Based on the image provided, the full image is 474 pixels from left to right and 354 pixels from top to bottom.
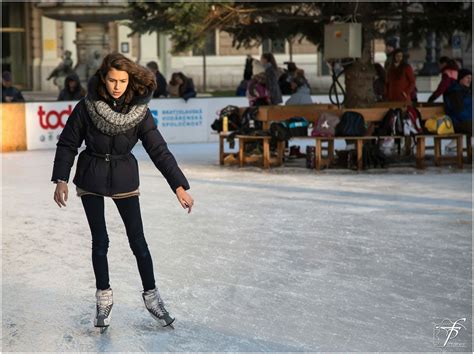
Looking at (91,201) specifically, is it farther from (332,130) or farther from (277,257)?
(332,130)

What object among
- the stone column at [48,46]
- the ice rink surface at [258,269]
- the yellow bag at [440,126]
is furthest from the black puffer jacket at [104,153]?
the stone column at [48,46]

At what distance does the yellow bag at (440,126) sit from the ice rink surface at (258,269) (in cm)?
221

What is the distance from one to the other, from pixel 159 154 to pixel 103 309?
89cm

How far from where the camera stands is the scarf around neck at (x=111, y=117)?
22.0 ft

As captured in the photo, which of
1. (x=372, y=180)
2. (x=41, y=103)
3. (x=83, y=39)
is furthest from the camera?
(x=83, y=39)

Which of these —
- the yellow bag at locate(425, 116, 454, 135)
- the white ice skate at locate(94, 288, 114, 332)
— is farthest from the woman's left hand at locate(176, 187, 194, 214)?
the yellow bag at locate(425, 116, 454, 135)

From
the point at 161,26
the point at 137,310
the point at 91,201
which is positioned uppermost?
the point at 161,26

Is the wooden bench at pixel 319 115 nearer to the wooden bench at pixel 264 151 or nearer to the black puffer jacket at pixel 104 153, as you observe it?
the wooden bench at pixel 264 151

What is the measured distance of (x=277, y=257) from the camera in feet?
31.1

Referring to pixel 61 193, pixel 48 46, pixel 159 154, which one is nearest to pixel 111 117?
pixel 159 154

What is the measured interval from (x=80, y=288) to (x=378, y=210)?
489 centimetres

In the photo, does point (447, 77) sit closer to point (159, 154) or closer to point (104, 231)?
point (159, 154)

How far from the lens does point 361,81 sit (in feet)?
61.2

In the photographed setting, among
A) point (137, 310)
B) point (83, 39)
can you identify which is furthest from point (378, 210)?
point (83, 39)
